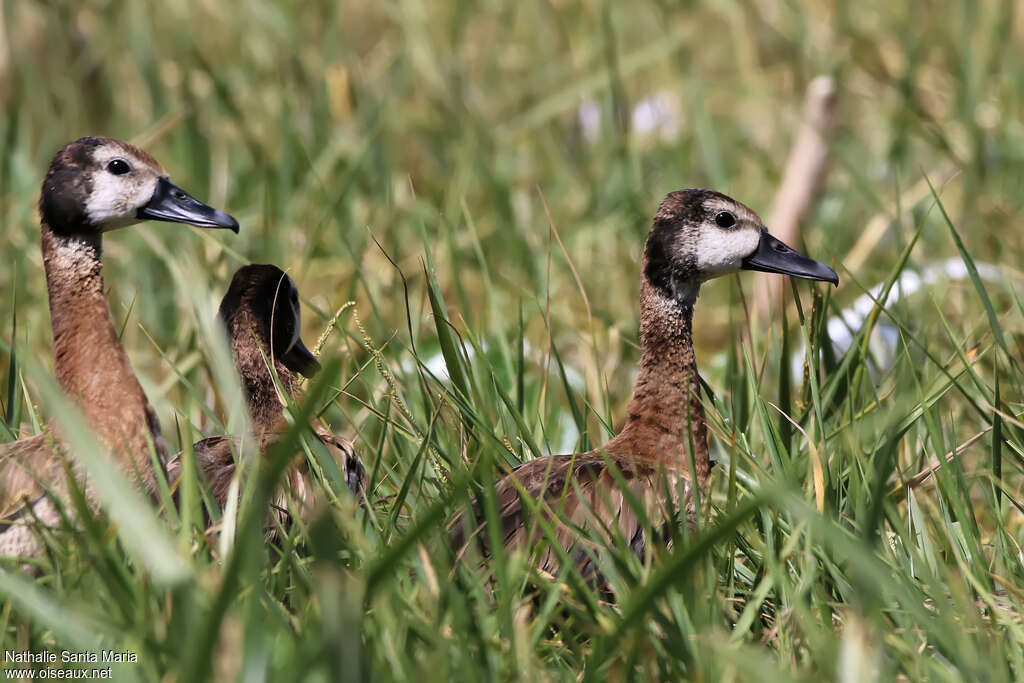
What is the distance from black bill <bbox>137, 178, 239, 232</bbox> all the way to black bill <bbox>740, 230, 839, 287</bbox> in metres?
1.09

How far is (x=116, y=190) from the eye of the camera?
9.41 feet

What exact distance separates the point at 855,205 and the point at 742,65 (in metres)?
1.04

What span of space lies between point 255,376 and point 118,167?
60 cm

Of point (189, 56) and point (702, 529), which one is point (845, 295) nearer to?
point (702, 529)

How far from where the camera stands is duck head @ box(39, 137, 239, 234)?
284cm

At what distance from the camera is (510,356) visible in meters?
3.09

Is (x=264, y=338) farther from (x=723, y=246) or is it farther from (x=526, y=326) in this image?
(x=723, y=246)

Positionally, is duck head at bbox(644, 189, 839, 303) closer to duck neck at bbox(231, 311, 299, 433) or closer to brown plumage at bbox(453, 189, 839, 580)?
brown plumage at bbox(453, 189, 839, 580)

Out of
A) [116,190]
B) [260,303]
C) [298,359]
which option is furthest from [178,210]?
[298,359]

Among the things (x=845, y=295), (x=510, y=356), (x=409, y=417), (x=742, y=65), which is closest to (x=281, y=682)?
(x=409, y=417)

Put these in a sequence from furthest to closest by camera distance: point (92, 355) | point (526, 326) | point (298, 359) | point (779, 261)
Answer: point (526, 326), point (298, 359), point (779, 261), point (92, 355)

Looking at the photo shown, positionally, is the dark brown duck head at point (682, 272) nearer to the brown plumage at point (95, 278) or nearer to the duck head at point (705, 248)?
the duck head at point (705, 248)

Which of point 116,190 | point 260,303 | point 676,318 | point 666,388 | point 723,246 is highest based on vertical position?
point 116,190

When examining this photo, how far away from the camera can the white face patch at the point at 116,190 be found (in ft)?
9.36
